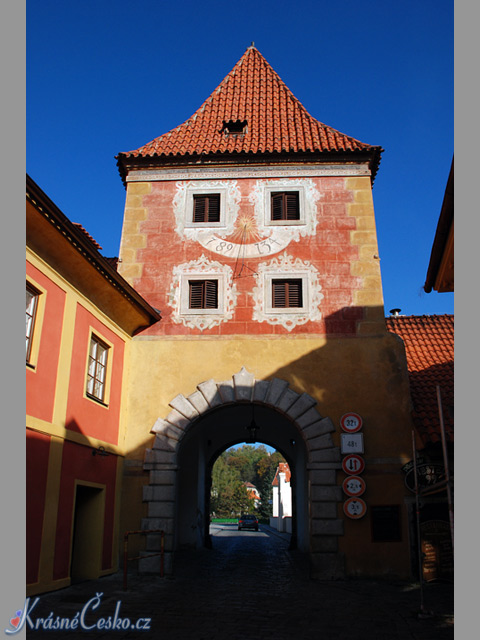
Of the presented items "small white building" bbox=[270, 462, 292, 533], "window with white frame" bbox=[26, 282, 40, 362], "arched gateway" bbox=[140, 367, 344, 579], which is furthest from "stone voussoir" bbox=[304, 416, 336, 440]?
"small white building" bbox=[270, 462, 292, 533]

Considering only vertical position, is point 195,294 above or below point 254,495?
above

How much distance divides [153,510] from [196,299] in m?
5.23

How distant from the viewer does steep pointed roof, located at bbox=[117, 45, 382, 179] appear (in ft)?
51.3

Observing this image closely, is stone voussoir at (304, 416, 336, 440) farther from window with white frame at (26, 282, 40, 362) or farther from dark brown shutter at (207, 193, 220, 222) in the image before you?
window with white frame at (26, 282, 40, 362)

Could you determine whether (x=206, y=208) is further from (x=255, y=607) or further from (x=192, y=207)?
(x=255, y=607)

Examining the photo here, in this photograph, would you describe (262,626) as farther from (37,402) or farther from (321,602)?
(37,402)

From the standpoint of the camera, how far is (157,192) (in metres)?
15.6

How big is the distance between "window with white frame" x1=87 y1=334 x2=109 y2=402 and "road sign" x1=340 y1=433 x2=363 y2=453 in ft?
18.1

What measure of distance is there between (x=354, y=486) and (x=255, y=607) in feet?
14.0

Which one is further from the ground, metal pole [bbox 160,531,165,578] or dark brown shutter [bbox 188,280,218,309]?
dark brown shutter [bbox 188,280,218,309]

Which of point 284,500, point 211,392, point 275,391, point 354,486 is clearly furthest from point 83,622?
point 284,500

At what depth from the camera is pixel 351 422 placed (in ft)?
42.1

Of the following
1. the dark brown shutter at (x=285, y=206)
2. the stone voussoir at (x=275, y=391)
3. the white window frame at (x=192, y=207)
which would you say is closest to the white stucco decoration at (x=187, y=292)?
the white window frame at (x=192, y=207)

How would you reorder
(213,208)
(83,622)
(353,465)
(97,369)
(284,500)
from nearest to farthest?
(83,622) < (97,369) < (353,465) < (213,208) < (284,500)
